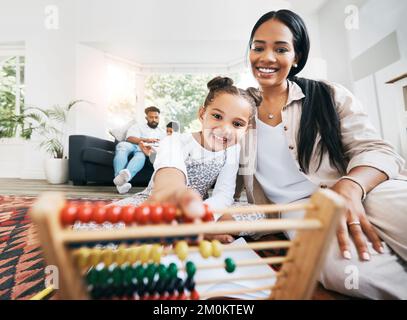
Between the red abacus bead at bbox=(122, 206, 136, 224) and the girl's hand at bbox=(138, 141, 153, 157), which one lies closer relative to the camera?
the red abacus bead at bbox=(122, 206, 136, 224)

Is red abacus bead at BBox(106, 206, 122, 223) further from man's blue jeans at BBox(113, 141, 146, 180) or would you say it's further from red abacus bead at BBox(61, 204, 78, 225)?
man's blue jeans at BBox(113, 141, 146, 180)

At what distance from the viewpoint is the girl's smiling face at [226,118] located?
98 cm

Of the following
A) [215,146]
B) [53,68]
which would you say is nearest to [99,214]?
[215,146]

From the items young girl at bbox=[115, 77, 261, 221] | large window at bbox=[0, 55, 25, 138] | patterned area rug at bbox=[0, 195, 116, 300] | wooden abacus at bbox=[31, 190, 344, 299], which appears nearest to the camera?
wooden abacus at bbox=[31, 190, 344, 299]

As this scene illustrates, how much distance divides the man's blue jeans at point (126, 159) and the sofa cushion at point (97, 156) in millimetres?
156

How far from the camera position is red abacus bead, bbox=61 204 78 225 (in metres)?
0.32

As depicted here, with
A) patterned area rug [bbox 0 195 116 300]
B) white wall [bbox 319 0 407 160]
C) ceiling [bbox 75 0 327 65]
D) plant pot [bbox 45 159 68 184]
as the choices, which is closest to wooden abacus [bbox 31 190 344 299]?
patterned area rug [bbox 0 195 116 300]

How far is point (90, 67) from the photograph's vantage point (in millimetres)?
4516

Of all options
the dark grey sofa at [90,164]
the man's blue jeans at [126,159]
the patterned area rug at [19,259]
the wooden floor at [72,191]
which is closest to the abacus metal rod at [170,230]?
the patterned area rug at [19,259]

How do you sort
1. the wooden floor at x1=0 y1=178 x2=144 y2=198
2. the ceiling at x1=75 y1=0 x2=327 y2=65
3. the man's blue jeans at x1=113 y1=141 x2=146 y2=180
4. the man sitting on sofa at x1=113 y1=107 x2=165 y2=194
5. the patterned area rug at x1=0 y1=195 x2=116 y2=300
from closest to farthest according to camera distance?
the patterned area rug at x1=0 y1=195 x2=116 y2=300 → the wooden floor at x1=0 y1=178 x2=144 y2=198 → the man sitting on sofa at x1=113 y1=107 x2=165 y2=194 → the man's blue jeans at x1=113 y1=141 x2=146 y2=180 → the ceiling at x1=75 y1=0 x2=327 y2=65

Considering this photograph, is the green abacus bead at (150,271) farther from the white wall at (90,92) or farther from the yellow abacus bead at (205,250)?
the white wall at (90,92)

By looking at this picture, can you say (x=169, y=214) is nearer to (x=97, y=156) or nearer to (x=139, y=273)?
(x=139, y=273)

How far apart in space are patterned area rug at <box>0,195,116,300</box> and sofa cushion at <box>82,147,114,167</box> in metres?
1.55
